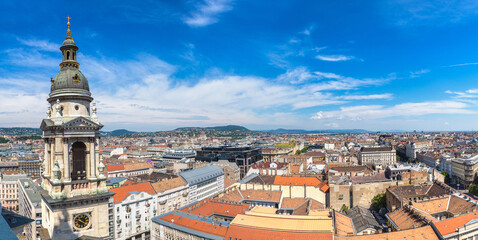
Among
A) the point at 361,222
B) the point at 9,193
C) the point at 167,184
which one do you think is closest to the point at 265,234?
the point at 361,222

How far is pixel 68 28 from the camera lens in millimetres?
23281

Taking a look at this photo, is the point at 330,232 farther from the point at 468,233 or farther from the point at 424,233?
the point at 468,233

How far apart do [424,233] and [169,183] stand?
55.8 metres

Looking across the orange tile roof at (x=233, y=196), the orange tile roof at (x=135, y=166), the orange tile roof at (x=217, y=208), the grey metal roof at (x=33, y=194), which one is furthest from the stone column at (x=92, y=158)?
the orange tile roof at (x=135, y=166)

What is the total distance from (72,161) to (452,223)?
5163 cm

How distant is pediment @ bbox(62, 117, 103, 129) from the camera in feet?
70.7

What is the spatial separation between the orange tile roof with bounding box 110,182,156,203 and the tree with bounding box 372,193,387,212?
180 feet

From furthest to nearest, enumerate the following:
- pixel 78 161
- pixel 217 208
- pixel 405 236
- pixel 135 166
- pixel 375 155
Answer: pixel 375 155, pixel 135 166, pixel 217 208, pixel 405 236, pixel 78 161

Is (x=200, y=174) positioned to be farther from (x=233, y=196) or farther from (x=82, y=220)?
(x=82, y=220)

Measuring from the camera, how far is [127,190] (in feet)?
218

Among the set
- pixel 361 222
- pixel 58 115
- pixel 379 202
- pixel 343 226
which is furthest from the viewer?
pixel 379 202

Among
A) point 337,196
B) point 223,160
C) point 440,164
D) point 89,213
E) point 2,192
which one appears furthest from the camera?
point 440,164

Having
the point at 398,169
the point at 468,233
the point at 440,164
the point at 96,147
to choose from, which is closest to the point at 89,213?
the point at 96,147

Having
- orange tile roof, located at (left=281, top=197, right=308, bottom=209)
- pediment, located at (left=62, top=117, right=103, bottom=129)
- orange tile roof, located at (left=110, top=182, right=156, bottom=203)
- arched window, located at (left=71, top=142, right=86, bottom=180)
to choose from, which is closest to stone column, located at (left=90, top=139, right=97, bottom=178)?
arched window, located at (left=71, top=142, right=86, bottom=180)
